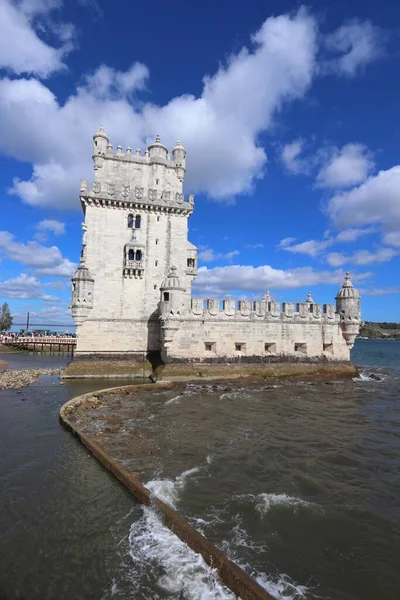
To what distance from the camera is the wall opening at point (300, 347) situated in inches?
999

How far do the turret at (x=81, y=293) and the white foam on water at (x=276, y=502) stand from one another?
18794 mm

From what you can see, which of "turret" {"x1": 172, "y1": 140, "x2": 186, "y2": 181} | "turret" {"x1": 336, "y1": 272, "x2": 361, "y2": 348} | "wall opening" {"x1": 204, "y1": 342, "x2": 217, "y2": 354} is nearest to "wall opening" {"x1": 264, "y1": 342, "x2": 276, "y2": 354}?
"wall opening" {"x1": 204, "y1": 342, "x2": 217, "y2": 354}

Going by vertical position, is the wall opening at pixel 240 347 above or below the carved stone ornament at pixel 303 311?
below

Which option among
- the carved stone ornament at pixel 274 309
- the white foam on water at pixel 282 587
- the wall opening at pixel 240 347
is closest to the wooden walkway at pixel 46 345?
the wall opening at pixel 240 347

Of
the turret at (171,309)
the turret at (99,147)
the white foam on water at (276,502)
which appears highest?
the turret at (99,147)

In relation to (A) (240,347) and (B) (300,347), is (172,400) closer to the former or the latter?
(A) (240,347)

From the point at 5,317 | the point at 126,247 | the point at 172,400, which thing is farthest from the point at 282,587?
the point at 5,317

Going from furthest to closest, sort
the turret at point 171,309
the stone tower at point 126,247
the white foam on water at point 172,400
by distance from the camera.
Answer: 1. the stone tower at point 126,247
2. the turret at point 171,309
3. the white foam on water at point 172,400

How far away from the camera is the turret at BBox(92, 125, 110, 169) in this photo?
25.7 m

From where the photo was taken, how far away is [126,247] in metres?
25.3

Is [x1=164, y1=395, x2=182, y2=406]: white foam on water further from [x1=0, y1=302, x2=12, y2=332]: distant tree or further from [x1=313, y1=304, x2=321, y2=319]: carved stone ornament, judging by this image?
[x1=0, y1=302, x2=12, y2=332]: distant tree

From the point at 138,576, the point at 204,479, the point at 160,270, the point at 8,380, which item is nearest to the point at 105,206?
the point at 160,270

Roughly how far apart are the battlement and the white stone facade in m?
0.07

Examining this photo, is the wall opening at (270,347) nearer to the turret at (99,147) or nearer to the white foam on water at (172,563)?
the turret at (99,147)
